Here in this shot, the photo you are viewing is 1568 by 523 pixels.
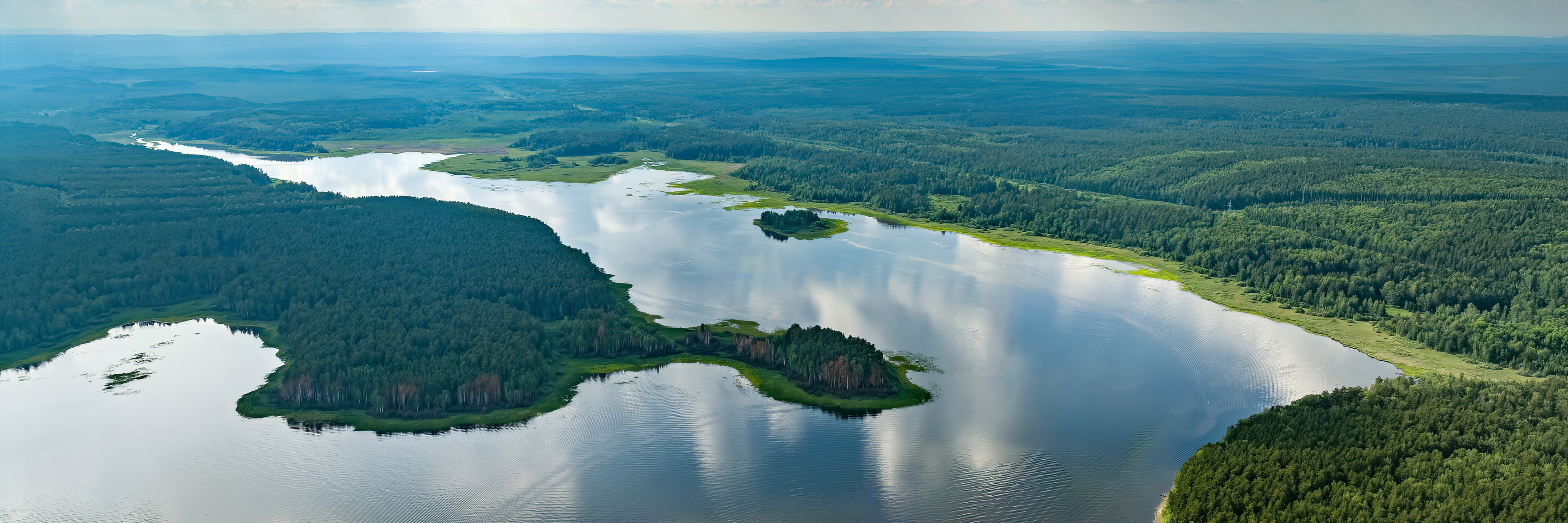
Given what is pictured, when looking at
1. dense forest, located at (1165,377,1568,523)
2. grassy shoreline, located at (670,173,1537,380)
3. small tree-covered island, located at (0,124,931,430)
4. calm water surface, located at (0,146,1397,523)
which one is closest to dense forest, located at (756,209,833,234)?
grassy shoreline, located at (670,173,1537,380)

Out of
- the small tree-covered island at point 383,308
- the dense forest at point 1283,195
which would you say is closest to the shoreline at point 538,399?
the small tree-covered island at point 383,308

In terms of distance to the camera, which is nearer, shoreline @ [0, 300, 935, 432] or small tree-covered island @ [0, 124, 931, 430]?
shoreline @ [0, 300, 935, 432]

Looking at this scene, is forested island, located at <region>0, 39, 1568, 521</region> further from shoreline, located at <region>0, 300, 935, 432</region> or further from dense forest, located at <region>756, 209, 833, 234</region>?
dense forest, located at <region>756, 209, 833, 234</region>

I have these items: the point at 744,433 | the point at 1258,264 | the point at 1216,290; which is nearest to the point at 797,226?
the point at 1216,290

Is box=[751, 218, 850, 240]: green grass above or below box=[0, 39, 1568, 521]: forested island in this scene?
below

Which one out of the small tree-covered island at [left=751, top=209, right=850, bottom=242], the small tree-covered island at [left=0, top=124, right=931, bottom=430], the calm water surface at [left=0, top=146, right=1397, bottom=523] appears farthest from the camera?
the small tree-covered island at [left=751, top=209, right=850, bottom=242]

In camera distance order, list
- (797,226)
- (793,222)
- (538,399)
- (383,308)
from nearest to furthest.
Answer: (538,399) < (383,308) < (797,226) < (793,222)

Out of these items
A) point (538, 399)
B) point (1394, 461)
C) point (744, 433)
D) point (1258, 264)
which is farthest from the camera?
point (1258, 264)

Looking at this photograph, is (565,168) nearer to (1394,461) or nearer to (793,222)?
(793,222)
